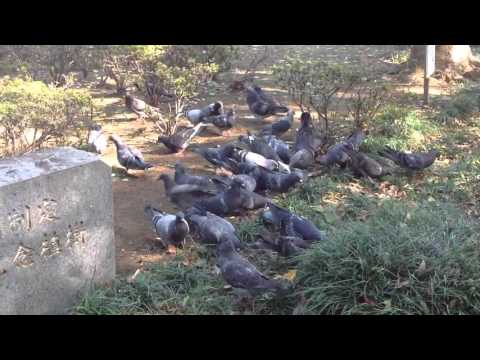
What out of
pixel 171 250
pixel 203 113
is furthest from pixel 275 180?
pixel 203 113

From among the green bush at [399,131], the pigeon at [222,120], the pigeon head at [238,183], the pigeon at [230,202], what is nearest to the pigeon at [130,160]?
the pigeon at [230,202]

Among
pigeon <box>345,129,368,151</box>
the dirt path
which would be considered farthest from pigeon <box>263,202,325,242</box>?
pigeon <box>345,129,368,151</box>

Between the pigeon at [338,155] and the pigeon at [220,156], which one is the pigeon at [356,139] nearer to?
the pigeon at [338,155]

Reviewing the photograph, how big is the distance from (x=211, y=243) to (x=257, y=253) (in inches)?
18.2

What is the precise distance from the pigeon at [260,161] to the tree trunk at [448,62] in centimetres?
641

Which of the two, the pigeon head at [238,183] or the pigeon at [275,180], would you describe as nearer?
the pigeon head at [238,183]

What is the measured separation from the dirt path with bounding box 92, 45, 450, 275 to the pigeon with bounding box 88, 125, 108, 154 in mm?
144

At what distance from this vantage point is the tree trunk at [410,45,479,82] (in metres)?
13.0

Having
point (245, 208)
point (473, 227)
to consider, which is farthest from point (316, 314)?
point (245, 208)

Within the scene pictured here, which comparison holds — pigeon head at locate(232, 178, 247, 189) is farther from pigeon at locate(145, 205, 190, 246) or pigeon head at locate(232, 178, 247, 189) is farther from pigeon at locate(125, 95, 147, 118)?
pigeon at locate(125, 95, 147, 118)

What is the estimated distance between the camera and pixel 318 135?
876 cm

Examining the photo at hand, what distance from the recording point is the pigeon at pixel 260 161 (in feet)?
25.7

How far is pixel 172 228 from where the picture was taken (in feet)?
19.7

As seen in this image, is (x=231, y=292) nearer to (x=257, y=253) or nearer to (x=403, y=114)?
(x=257, y=253)
